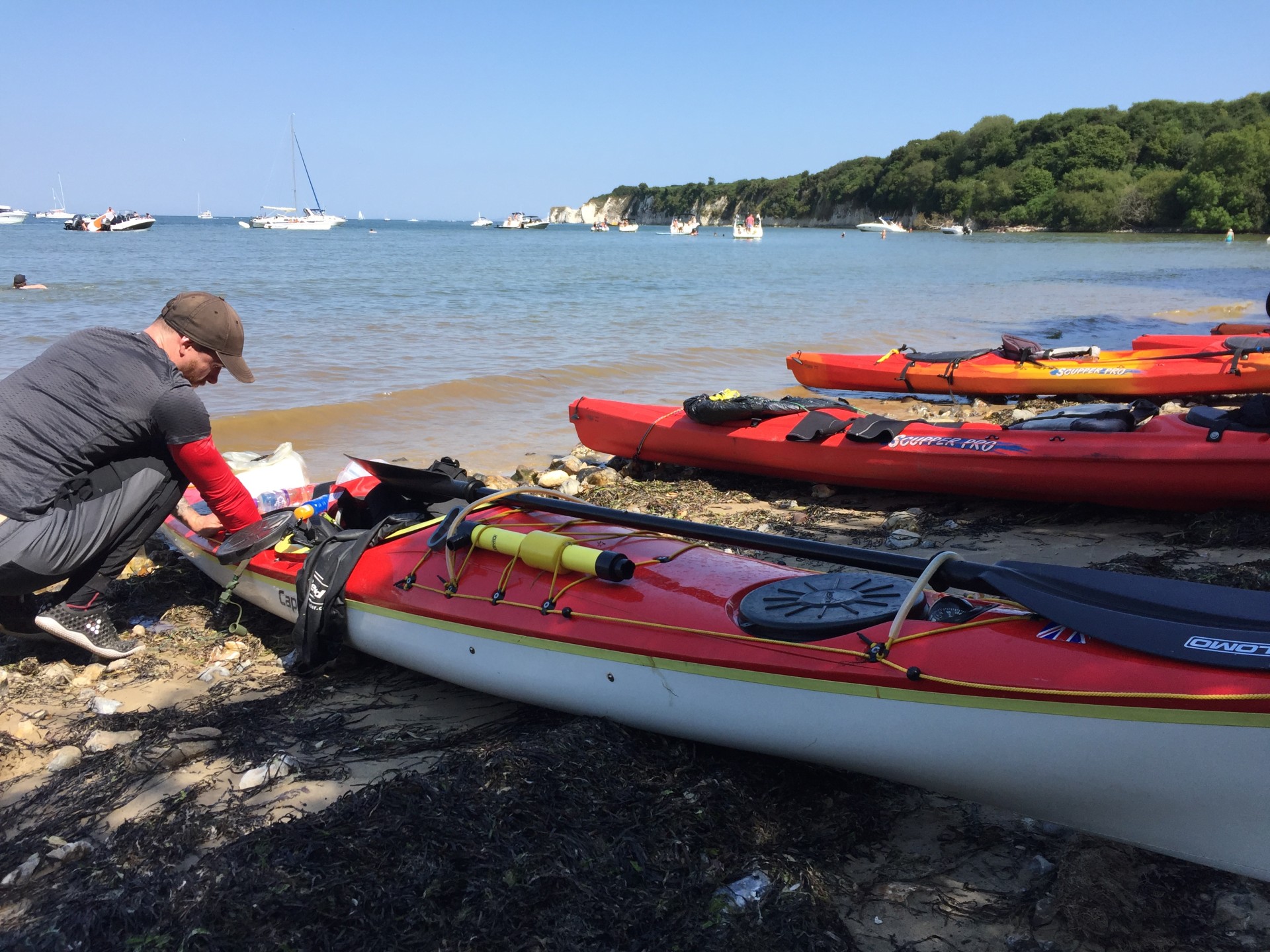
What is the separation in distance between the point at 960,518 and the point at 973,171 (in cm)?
8694

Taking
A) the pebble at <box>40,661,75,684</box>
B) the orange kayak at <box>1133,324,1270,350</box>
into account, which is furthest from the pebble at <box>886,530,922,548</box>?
the orange kayak at <box>1133,324,1270,350</box>

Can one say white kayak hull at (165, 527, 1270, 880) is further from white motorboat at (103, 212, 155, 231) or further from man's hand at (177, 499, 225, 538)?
white motorboat at (103, 212, 155, 231)

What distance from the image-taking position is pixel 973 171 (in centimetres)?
8200

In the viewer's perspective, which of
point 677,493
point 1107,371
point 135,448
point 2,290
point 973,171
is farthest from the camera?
point 973,171

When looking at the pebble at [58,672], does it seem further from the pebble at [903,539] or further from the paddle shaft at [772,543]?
the pebble at [903,539]

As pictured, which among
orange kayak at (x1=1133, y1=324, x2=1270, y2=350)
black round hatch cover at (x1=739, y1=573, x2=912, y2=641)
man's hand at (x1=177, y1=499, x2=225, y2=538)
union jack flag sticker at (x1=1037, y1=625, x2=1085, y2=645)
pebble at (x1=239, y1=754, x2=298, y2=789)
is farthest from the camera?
orange kayak at (x1=1133, y1=324, x2=1270, y2=350)

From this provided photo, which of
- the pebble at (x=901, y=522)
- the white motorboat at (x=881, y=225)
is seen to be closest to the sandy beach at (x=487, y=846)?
the pebble at (x=901, y=522)

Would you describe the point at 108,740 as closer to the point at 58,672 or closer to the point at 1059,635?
the point at 58,672

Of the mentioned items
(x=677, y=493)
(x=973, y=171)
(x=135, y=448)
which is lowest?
(x=677, y=493)

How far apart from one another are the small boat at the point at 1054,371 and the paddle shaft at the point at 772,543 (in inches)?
244

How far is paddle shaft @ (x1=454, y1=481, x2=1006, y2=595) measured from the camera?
2617 mm

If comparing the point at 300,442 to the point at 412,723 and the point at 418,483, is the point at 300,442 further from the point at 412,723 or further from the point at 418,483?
the point at 412,723

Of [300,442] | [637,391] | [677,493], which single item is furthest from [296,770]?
[637,391]

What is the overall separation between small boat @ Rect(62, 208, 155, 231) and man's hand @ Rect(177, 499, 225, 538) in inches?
2297
